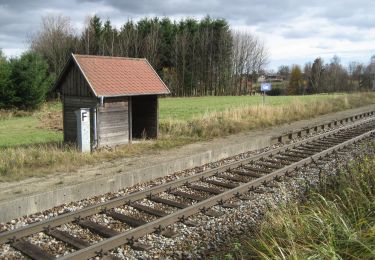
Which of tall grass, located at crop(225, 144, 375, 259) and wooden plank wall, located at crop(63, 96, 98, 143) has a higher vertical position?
wooden plank wall, located at crop(63, 96, 98, 143)

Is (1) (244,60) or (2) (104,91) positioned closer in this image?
(2) (104,91)

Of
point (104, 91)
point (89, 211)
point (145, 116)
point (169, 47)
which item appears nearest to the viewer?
point (89, 211)

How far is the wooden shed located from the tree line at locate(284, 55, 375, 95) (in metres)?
88.4

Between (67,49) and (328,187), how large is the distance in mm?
54321

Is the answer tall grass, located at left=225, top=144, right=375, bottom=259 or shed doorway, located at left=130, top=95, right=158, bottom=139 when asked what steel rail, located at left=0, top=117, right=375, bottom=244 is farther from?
shed doorway, located at left=130, top=95, right=158, bottom=139

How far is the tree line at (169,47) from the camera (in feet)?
195

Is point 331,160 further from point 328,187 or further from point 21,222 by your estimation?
point 21,222

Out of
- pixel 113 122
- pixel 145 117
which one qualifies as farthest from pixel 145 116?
pixel 113 122

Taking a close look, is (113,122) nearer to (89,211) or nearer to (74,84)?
(74,84)

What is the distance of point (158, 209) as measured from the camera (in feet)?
24.4

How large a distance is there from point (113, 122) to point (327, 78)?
94.5 metres

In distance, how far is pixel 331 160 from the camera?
38.5 ft

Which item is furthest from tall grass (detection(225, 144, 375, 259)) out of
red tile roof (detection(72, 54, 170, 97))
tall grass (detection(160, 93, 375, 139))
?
tall grass (detection(160, 93, 375, 139))

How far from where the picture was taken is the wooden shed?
12773 mm
